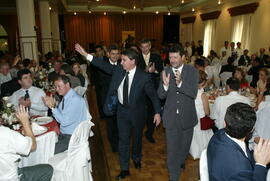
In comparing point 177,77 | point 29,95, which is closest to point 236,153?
point 177,77

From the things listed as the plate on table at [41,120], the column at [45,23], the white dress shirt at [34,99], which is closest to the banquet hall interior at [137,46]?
the column at [45,23]

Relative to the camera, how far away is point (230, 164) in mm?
1439

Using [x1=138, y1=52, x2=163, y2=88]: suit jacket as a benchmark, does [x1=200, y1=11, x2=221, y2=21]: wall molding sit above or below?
above

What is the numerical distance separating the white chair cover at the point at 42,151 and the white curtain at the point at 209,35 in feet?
42.2

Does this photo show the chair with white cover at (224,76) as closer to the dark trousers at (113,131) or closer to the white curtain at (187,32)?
the dark trousers at (113,131)

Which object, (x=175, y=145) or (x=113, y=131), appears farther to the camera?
(x=113, y=131)

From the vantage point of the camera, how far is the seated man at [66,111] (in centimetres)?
313

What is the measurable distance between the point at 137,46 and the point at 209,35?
11056 mm

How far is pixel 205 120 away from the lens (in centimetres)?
376

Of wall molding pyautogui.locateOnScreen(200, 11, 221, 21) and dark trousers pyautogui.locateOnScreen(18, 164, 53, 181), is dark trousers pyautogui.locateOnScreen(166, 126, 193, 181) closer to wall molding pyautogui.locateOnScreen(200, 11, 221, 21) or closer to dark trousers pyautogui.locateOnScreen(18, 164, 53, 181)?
dark trousers pyautogui.locateOnScreen(18, 164, 53, 181)

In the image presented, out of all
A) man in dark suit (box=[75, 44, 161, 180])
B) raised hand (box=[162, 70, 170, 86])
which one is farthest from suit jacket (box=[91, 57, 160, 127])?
raised hand (box=[162, 70, 170, 86])

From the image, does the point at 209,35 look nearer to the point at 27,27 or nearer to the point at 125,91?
the point at 27,27

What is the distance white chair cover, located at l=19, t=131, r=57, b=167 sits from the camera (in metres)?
2.96

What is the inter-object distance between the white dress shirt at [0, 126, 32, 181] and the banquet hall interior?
710mm
